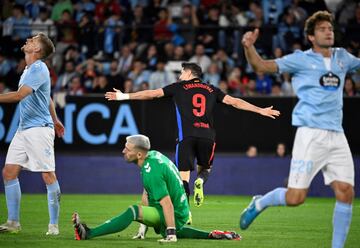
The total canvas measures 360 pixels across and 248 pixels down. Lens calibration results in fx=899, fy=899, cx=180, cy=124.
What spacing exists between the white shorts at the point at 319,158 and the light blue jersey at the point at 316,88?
11 centimetres

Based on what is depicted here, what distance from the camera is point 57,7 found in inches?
904

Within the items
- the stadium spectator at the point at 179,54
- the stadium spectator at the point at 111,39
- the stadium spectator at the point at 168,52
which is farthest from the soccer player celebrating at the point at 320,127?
the stadium spectator at the point at 111,39

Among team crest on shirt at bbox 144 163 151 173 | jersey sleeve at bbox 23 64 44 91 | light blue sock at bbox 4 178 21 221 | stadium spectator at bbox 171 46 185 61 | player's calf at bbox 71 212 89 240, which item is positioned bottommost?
player's calf at bbox 71 212 89 240

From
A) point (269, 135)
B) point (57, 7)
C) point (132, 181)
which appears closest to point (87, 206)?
point (132, 181)

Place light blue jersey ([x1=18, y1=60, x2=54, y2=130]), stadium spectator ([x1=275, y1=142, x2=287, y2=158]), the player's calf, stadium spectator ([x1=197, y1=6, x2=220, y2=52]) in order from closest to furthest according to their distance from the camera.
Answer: the player's calf < light blue jersey ([x1=18, y1=60, x2=54, y2=130]) < stadium spectator ([x1=275, y1=142, x2=287, y2=158]) < stadium spectator ([x1=197, y1=6, x2=220, y2=52])

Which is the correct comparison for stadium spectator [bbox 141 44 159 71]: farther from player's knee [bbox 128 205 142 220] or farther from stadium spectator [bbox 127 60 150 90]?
player's knee [bbox 128 205 142 220]

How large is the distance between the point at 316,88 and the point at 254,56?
0.79 m

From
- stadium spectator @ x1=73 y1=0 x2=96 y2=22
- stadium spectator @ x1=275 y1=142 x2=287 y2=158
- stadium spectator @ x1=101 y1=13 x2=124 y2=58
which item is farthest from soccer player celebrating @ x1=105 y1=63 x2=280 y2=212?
stadium spectator @ x1=73 y1=0 x2=96 y2=22

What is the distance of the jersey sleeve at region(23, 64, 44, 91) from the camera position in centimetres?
1069

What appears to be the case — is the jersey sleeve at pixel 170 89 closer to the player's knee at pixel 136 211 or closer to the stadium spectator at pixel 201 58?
the player's knee at pixel 136 211

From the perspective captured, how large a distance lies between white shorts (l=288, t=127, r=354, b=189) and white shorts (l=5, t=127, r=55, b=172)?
3468 mm

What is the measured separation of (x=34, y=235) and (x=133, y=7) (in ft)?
43.0

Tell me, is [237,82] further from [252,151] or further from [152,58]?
[152,58]

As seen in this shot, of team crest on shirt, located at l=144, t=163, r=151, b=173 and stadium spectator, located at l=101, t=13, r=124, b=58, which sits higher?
stadium spectator, located at l=101, t=13, r=124, b=58
